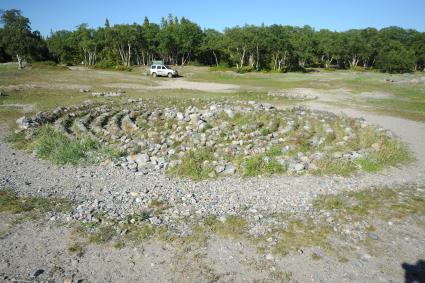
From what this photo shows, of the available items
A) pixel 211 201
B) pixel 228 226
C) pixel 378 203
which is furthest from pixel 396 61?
pixel 228 226

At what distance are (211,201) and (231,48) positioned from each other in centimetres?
8022

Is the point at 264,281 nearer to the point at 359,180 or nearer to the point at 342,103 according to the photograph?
the point at 359,180

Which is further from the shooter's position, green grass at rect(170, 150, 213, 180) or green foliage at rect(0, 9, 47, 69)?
green foliage at rect(0, 9, 47, 69)

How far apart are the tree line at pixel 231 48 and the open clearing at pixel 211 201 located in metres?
57.0

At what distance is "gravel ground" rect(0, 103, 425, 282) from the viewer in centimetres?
694

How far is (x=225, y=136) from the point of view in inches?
655

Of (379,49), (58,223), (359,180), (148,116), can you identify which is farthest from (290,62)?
(58,223)

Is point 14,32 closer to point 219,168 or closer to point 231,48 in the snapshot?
point 231,48

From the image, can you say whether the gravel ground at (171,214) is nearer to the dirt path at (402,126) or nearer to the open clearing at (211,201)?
the open clearing at (211,201)

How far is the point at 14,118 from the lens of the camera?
2158 cm

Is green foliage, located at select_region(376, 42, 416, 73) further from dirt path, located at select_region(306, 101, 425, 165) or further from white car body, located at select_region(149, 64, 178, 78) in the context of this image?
dirt path, located at select_region(306, 101, 425, 165)

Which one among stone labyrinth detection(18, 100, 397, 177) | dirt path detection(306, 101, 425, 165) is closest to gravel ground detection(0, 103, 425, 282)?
dirt path detection(306, 101, 425, 165)

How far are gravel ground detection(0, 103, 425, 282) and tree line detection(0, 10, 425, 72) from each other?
6199 cm

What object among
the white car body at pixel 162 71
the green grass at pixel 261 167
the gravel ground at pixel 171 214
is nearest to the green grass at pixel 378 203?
the gravel ground at pixel 171 214
